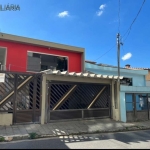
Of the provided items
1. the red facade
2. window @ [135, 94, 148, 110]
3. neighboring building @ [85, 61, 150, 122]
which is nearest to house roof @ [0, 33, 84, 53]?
the red facade

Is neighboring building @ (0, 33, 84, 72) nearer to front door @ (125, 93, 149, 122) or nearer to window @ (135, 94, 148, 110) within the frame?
front door @ (125, 93, 149, 122)

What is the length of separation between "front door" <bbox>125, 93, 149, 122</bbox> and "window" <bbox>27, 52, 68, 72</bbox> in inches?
208

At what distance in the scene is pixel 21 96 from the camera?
943 centimetres

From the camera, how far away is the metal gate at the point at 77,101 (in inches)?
399

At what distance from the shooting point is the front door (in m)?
11.7

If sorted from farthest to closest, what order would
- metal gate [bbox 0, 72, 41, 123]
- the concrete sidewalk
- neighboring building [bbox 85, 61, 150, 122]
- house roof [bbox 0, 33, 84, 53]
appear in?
neighboring building [bbox 85, 61, 150, 122], house roof [bbox 0, 33, 84, 53], metal gate [bbox 0, 72, 41, 123], the concrete sidewalk

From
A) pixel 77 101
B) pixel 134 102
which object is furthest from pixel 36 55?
pixel 134 102

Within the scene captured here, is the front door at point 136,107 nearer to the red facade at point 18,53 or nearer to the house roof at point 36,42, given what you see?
the house roof at point 36,42

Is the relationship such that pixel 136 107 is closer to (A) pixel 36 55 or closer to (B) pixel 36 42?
(A) pixel 36 55

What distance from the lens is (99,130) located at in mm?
8625

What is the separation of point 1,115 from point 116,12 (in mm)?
9537

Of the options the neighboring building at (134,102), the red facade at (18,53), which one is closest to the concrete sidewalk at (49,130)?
the neighboring building at (134,102)

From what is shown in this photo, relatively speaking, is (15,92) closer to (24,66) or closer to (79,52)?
(24,66)

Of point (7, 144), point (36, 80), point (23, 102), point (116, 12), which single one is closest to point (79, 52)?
point (116, 12)
